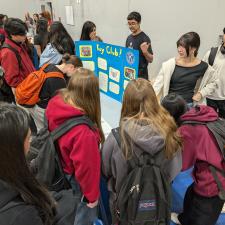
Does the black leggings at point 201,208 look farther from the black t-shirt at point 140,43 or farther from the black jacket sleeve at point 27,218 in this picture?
the black t-shirt at point 140,43

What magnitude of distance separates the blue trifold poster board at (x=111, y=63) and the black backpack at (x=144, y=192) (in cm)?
178

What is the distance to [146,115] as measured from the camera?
1.37 metres

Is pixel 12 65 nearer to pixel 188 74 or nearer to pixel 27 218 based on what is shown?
pixel 188 74

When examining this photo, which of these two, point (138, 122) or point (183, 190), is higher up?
point (138, 122)

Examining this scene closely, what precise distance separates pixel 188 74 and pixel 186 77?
0.03m

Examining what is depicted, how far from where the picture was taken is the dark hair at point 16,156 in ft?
2.68

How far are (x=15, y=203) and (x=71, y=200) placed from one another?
0.73 metres

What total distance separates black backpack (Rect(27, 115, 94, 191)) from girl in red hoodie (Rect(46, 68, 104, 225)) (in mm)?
29

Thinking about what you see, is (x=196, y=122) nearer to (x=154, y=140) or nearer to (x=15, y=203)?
(x=154, y=140)

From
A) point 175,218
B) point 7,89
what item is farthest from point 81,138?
point 7,89

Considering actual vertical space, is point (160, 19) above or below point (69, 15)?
→ above

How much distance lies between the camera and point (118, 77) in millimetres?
3379

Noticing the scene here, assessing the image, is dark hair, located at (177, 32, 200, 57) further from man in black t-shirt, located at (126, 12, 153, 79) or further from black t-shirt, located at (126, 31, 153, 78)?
black t-shirt, located at (126, 31, 153, 78)

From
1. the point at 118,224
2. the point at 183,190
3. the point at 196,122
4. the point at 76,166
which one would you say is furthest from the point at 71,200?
the point at 183,190
